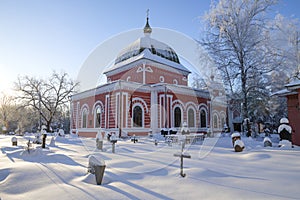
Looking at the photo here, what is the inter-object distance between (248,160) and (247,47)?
9.56m

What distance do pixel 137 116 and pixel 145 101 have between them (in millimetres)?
1531

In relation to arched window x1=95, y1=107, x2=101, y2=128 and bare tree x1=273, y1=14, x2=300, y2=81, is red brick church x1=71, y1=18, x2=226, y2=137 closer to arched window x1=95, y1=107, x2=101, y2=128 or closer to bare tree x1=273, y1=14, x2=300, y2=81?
arched window x1=95, y1=107, x2=101, y2=128

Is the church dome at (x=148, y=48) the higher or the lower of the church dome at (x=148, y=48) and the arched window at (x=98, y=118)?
the higher

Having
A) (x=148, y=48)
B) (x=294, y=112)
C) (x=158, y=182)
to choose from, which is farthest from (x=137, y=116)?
(x=158, y=182)

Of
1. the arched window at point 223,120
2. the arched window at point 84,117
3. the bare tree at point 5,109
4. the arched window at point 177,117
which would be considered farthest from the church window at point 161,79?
the bare tree at point 5,109

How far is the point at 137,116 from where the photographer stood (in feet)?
60.0

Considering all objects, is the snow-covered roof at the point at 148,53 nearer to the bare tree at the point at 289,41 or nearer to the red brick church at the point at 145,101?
the red brick church at the point at 145,101

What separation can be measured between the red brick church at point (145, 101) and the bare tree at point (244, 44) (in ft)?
17.5

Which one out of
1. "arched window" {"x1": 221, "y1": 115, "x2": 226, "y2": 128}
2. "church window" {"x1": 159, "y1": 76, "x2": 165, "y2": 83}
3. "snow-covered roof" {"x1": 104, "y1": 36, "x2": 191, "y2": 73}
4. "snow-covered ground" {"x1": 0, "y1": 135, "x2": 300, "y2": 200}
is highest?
"snow-covered roof" {"x1": 104, "y1": 36, "x2": 191, "y2": 73}

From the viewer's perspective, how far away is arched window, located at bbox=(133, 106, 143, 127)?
1808 centimetres

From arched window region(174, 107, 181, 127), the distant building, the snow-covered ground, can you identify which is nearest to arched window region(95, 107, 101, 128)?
arched window region(174, 107, 181, 127)

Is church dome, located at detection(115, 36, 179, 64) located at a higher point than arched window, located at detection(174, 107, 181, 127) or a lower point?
higher

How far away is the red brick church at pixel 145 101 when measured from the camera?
17797 mm

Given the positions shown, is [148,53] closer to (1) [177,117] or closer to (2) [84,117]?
(1) [177,117]
